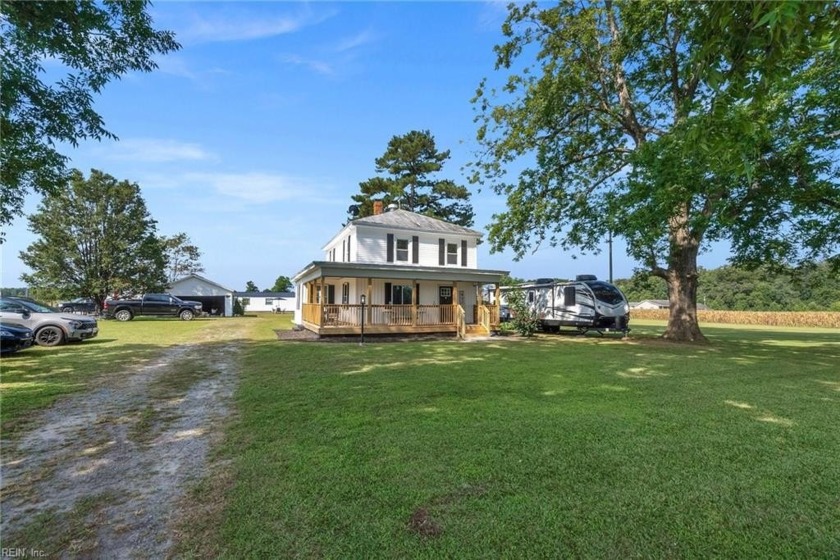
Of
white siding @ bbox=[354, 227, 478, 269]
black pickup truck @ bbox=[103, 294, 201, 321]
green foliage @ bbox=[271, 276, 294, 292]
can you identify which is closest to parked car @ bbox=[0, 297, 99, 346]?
white siding @ bbox=[354, 227, 478, 269]

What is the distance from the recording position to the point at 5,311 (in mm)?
10844

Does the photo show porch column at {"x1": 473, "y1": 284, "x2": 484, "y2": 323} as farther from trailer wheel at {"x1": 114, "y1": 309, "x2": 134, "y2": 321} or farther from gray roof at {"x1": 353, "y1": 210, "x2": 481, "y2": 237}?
trailer wheel at {"x1": 114, "y1": 309, "x2": 134, "y2": 321}

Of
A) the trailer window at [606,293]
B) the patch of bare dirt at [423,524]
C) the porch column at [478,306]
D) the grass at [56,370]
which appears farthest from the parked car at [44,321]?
the trailer window at [606,293]

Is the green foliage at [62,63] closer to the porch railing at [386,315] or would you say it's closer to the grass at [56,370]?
the grass at [56,370]

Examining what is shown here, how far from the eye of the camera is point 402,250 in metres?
20.7

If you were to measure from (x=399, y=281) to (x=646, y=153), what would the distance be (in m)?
11.6

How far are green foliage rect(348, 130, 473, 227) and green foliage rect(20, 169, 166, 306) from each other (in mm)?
19395

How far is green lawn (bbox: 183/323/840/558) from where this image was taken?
242 cm

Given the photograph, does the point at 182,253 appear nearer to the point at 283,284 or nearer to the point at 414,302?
the point at 283,284

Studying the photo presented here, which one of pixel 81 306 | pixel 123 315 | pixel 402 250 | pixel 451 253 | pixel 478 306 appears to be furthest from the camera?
pixel 81 306

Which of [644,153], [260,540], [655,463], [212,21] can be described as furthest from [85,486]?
[644,153]

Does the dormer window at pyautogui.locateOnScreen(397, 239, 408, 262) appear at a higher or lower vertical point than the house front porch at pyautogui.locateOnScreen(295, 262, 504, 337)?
higher

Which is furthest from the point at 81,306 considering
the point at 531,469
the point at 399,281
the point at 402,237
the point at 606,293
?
the point at 531,469

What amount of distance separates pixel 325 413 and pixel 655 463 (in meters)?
3.65
